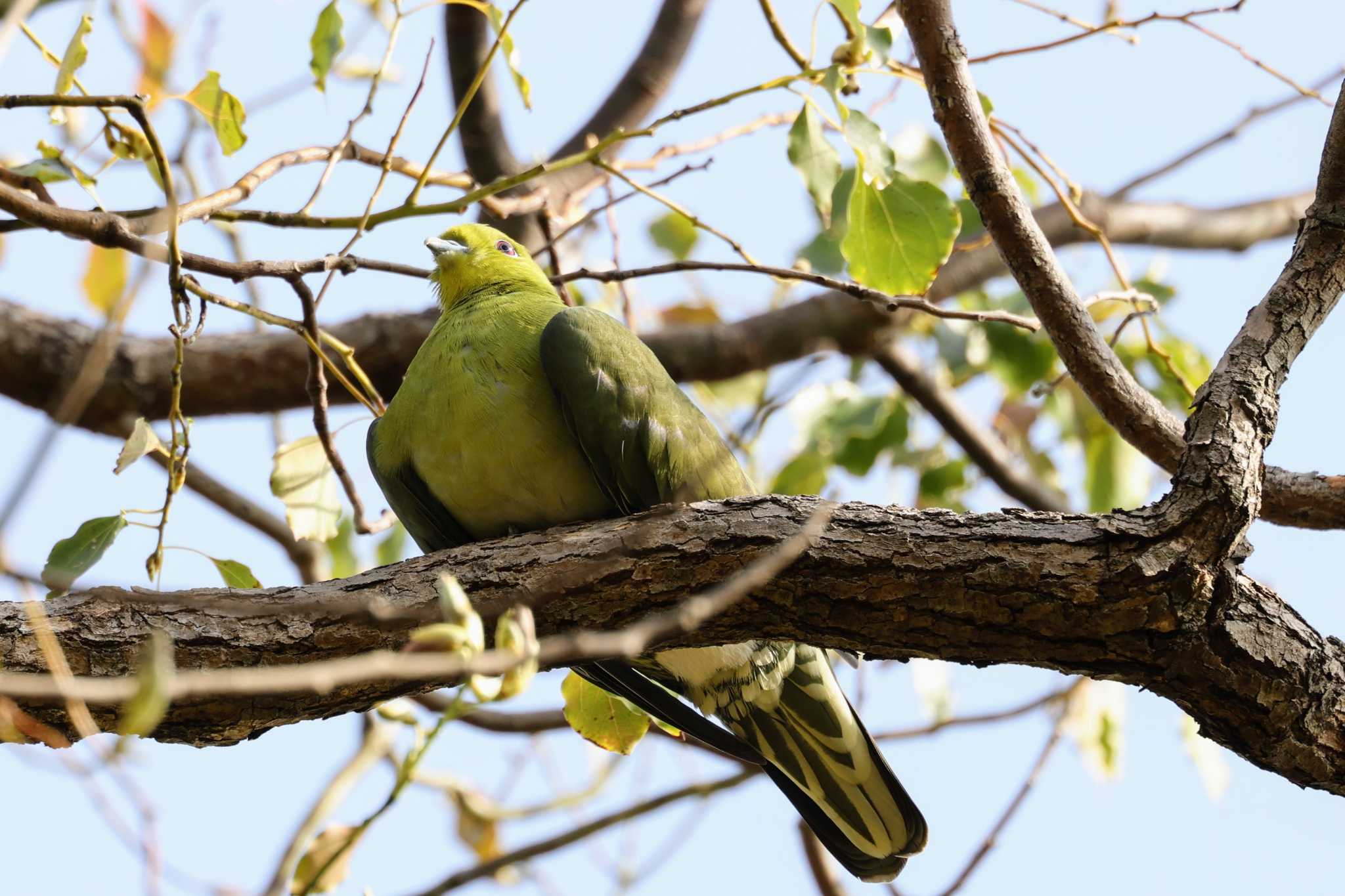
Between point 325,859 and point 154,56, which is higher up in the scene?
point 154,56

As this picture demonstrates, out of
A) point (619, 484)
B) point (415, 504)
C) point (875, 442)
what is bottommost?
point (619, 484)

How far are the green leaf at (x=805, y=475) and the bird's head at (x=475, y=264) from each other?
141 cm

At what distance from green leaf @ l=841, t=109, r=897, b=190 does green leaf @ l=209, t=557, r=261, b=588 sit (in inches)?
78.4

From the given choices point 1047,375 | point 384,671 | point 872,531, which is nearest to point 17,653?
point 384,671

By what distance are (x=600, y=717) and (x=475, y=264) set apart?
6.12 feet

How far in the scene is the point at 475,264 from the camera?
15.1 ft

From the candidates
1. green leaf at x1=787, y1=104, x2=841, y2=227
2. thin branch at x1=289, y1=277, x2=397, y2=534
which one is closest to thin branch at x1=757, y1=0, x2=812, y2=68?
green leaf at x1=787, y1=104, x2=841, y2=227

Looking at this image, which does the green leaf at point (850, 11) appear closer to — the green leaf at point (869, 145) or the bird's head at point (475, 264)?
the green leaf at point (869, 145)

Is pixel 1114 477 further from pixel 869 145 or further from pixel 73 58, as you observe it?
pixel 73 58

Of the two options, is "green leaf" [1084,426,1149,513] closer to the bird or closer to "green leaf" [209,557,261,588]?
the bird

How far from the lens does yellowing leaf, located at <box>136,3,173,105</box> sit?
9.21 feet

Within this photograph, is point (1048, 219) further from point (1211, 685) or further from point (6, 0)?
point (6, 0)

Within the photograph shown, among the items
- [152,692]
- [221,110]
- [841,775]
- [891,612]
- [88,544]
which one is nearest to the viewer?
[152,692]

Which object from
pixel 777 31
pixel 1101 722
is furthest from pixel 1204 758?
pixel 777 31
